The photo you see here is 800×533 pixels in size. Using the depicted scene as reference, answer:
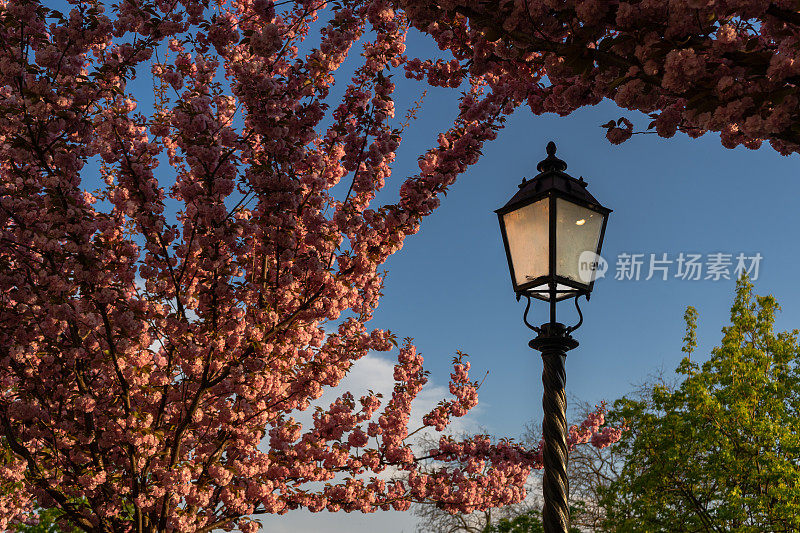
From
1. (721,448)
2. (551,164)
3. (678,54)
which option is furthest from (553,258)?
(721,448)

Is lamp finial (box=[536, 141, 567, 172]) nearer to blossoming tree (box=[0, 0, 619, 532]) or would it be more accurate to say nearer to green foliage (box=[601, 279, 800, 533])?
blossoming tree (box=[0, 0, 619, 532])

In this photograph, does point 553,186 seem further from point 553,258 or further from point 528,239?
point 553,258

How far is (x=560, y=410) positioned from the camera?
4676mm

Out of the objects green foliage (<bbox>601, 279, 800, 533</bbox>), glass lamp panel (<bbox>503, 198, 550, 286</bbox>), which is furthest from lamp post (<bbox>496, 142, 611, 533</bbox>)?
green foliage (<bbox>601, 279, 800, 533</bbox>)

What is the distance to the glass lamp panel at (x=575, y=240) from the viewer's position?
4.91 meters

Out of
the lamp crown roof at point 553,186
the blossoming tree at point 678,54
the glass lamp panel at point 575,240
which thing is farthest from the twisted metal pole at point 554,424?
the blossoming tree at point 678,54

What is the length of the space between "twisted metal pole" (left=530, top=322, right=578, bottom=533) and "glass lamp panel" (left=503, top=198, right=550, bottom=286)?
0.47 metres

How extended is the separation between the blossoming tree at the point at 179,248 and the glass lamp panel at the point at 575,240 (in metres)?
1.90

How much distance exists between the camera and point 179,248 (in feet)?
21.0

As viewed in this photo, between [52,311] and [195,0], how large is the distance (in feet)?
11.8

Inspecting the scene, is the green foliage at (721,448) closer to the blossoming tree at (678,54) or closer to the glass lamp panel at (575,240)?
the glass lamp panel at (575,240)

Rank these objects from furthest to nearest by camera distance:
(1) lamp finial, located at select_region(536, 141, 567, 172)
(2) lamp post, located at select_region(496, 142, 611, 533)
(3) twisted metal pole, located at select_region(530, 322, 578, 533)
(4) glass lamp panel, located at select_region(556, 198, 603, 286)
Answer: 1. (1) lamp finial, located at select_region(536, 141, 567, 172)
2. (4) glass lamp panel, located at select_region(556, 198, 603, 286)
3. (2) lamp post, located at select_region(496, 142, 611, 533)
4. (3) twisted metal pole, located at select_region(530, 322, 578, 533)

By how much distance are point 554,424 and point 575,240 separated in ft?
4.90

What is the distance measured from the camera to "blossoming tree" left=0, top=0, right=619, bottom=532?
18.6 feet
